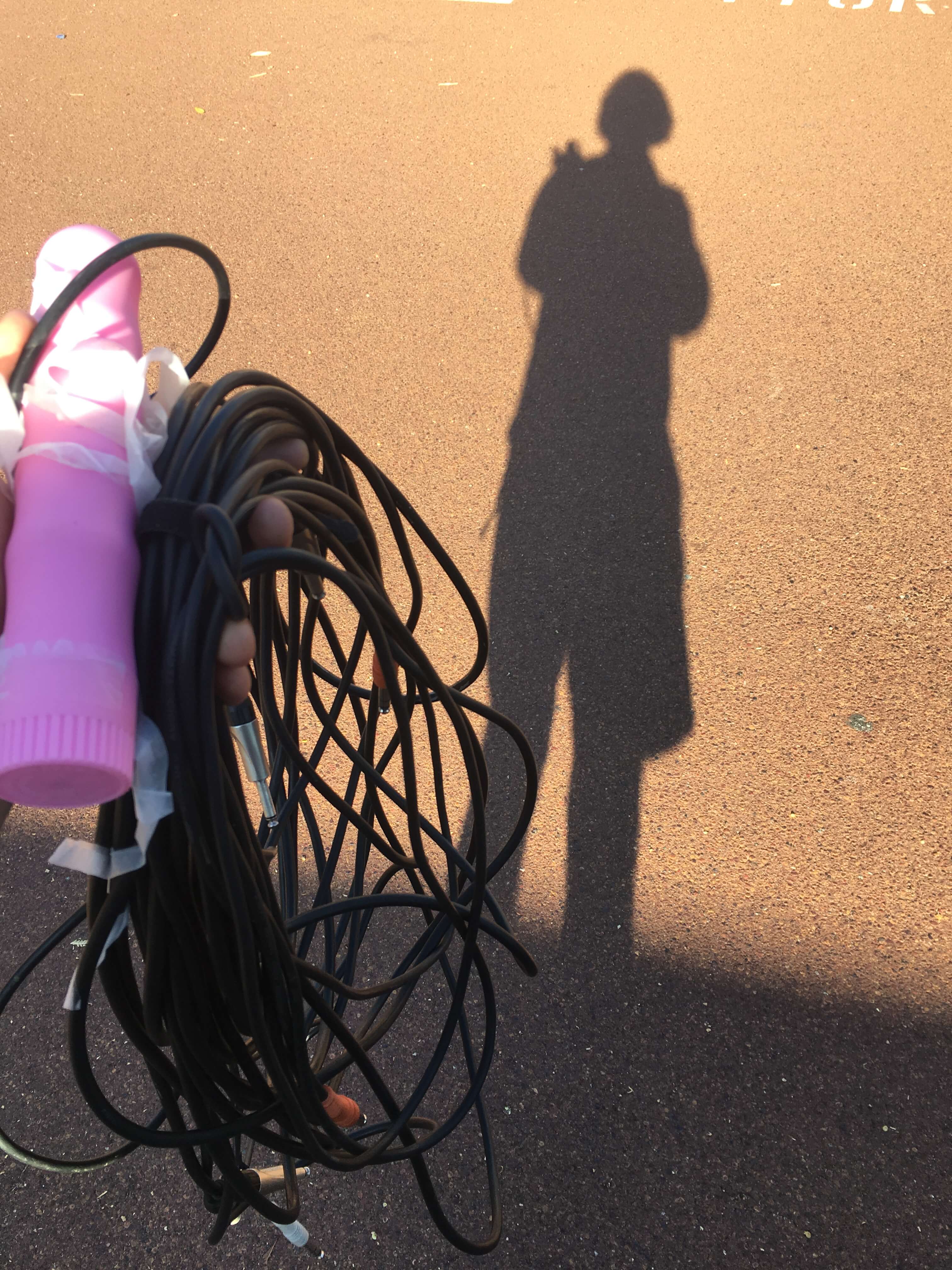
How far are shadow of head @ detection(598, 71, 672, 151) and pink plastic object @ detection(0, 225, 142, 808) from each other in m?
4.01

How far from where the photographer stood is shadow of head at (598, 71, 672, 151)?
4.20 meters

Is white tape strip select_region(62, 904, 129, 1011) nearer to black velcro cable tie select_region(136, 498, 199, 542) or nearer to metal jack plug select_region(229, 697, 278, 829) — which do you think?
metal jack plug select_region(229, 697, 278, 829)

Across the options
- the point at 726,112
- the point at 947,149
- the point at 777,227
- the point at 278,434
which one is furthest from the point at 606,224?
the point at 278,434

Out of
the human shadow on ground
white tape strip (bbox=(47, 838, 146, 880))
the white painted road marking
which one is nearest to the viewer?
white tape strip (bbox=(47, 838, 146, 880))

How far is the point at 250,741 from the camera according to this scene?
108cm

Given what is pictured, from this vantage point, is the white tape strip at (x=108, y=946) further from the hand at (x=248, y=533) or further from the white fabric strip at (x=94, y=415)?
the white fabric strip at (x=94, y=415)

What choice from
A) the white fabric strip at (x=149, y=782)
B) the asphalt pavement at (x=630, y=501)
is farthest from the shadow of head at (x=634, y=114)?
the white fabric strip at (x=149, y=782)

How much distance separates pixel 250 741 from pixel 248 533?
1.16 ft

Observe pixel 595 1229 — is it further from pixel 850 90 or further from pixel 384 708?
pixel 850 90

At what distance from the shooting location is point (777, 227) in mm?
3752

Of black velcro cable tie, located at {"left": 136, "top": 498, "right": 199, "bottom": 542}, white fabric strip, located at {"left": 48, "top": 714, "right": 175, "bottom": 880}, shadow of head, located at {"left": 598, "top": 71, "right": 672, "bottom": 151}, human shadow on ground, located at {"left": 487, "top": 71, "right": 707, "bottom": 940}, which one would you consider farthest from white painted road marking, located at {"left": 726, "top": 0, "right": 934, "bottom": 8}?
white fabric strip, located at {"left": 48, "top": 714, "right": 175, "bottom": 880}

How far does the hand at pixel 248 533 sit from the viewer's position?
2.44ft

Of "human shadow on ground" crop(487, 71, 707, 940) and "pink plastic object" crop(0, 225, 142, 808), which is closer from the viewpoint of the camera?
"pink plastic object" crop(0, 225, 142, 808)

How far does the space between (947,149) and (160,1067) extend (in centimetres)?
460
